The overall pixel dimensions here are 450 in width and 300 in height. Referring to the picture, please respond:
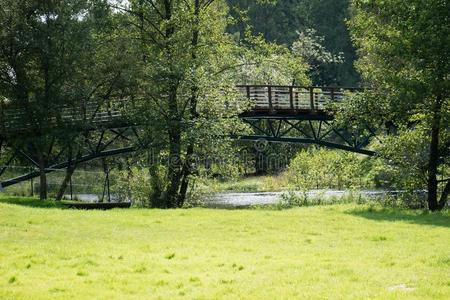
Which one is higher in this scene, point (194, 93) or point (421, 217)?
point (194, 93)

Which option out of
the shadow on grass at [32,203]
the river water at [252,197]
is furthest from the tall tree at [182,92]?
the shadow on grass at [32,203]

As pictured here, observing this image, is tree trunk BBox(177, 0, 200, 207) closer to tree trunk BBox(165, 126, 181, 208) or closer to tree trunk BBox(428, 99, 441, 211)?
tree trunk BBox(165, 126, 181, 208)

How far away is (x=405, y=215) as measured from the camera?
18578 millimetres

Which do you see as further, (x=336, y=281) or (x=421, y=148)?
(x=421, y=148)

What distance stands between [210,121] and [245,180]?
24108mm

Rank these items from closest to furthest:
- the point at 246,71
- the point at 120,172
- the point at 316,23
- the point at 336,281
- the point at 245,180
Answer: the point at 336,281 < the point at 120,172 < the point at 246,71 < the point at 245,180 < the point at 316,23

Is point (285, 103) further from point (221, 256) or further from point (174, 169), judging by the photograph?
point (221, 256)

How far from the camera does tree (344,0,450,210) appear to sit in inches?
771

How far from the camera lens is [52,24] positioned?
23.3m

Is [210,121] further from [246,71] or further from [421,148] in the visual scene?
[246,71]

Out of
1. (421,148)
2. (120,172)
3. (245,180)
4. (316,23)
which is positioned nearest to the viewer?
(421,148)

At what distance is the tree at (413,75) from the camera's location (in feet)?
64.2

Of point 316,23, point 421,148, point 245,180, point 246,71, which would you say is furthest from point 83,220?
point 316,23

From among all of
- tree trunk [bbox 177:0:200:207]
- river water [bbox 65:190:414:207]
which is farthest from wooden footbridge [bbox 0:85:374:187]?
river water [bbox 65:190:414:207]
